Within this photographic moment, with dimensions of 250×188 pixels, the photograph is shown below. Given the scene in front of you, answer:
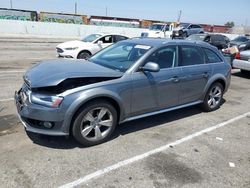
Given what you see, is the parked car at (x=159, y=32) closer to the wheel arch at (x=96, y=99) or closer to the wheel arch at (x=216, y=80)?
the wheel arch at (x=216, y=80)

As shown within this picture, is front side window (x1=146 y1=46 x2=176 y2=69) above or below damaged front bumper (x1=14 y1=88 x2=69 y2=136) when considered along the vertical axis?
above

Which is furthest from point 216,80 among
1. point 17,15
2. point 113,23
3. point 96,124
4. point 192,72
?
point 113,23

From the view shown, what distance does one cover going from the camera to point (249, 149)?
4660 millimetres

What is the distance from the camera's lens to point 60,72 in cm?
425

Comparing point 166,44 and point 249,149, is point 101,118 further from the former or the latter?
point 249,149

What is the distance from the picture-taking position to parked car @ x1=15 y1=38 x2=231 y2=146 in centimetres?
402

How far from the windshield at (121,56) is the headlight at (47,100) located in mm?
1275

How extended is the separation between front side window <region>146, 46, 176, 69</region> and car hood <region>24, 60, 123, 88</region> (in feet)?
2.58

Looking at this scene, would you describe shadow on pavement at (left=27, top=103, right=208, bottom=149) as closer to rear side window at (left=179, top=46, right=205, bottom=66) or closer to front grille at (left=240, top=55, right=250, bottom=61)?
rear side window at (left=179, top=46, right=205, bottom=66)

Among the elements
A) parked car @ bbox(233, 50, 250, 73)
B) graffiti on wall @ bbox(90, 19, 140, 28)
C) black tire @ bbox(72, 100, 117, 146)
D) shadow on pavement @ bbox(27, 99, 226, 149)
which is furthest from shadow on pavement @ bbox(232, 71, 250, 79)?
graffiti on wall @ bbox(90, 19, 140, 28)

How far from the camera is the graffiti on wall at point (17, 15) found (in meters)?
35.2

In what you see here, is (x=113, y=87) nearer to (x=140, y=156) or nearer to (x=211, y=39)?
(x=140, y=156)

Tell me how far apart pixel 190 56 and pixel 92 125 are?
2.61 m

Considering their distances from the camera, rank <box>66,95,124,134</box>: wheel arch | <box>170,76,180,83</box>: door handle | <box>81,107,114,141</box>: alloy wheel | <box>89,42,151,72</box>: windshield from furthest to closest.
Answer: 1. <box>170,76,180,83</box>: door handle
2. <box>89,42,151,72</box>: windshield
3. <box>81,107,114,141</box>: alloy wheel
4. <box>66,95,124,134</box>: wheel arch
